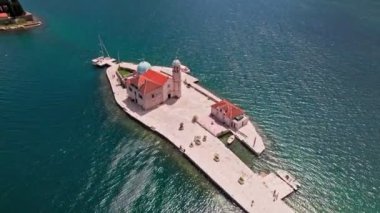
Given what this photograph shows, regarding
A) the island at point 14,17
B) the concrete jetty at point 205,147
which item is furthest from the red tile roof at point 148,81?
the island at point 14,17

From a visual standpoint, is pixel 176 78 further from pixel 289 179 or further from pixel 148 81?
pixel 289 179

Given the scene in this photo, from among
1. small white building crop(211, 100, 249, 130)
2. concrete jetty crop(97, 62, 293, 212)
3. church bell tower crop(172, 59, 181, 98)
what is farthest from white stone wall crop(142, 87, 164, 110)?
small white building crop(211, 100, 249, 130)

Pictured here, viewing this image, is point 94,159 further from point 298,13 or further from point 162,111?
point 298,13

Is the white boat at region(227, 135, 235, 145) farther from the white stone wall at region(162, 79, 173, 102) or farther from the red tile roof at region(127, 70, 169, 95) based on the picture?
the red tile roof at region(127, 70, 169, 95)

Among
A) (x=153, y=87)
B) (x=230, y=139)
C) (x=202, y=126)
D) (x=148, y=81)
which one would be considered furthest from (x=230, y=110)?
(x=148, y=81)

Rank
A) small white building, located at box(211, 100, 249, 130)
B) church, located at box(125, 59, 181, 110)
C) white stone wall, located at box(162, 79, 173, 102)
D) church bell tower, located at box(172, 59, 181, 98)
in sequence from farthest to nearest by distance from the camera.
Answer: white stone wall, located at box(162, 79, 173, 102) → church bell tower, located at box(172, 59, 181, 98) → church, located at box(125, 59, 181, 110) → small white building, located at box(211, 100, 249, 130)

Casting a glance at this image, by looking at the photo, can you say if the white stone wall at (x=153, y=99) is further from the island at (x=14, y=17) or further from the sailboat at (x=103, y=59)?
the island at (x=14, y=17)
